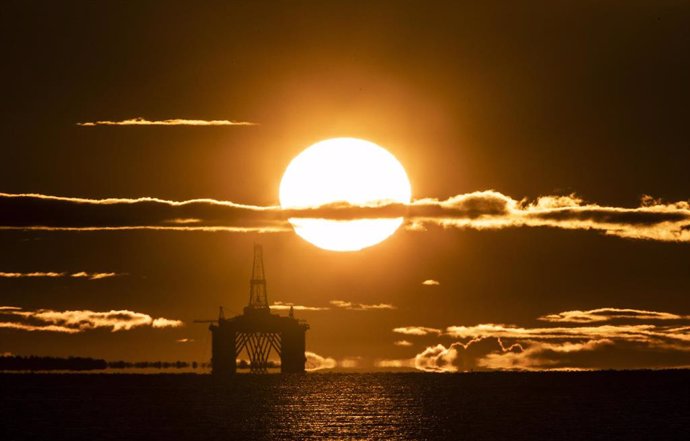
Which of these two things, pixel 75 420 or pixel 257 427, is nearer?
pixel 257 427

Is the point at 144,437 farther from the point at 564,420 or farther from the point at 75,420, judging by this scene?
the point at 564,420

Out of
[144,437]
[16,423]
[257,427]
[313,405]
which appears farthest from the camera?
[313,405]

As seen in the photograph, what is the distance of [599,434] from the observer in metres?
125

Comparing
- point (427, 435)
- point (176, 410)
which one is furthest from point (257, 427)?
point (176, 410)

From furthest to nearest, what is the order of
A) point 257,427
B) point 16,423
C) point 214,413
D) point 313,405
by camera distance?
1. point 313,405
2. point 214,413
3. point 16,423
4. point 257,427

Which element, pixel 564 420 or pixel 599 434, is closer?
pixel 599 434

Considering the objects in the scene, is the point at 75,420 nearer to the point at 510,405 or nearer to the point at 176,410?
the point at 176,410

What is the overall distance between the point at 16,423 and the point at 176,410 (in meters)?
33.8

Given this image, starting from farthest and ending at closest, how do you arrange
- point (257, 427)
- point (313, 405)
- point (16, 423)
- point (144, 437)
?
point (313, 405) < point (16, 423) < point (257, 427) < point (144, 437)

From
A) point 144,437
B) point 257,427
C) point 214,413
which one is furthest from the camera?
point 214,413

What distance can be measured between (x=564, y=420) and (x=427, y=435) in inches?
1277

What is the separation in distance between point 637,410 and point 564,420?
97.9ft

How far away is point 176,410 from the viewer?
173m

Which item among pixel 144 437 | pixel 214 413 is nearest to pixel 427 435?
pixel 144 437
